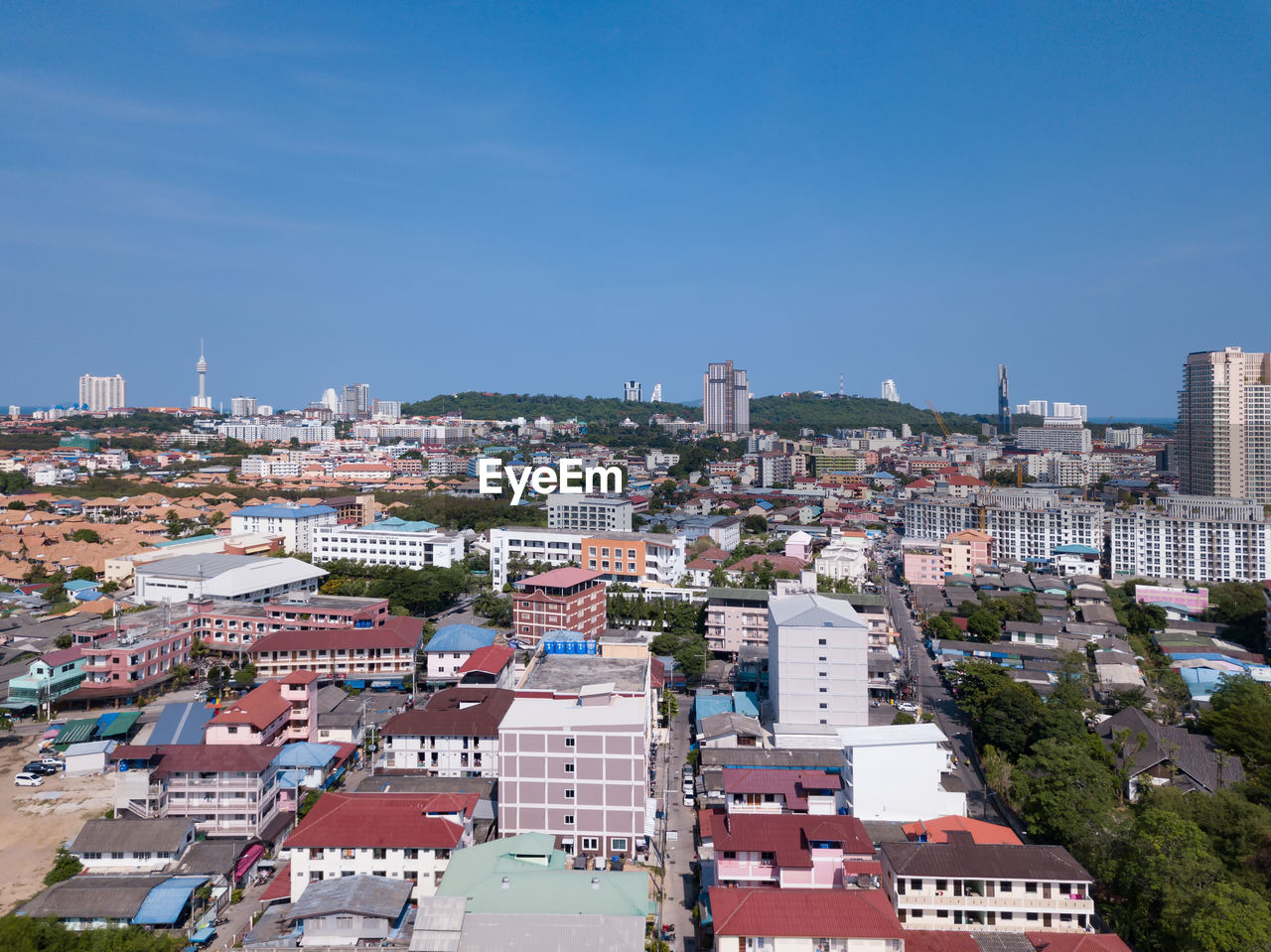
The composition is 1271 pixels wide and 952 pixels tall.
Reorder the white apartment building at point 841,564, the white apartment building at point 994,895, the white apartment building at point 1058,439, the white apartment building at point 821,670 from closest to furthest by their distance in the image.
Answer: the white apartment building at point 994,895
the white apartment building at point 821,670
the white apartment building at point 841,564
the white apartment building at point 1058,439

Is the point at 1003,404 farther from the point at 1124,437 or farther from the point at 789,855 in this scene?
the point at 789,855

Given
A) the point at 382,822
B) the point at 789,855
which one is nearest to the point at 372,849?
the point at 382,822

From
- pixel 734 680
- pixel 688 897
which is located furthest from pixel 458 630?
pixel 688 897

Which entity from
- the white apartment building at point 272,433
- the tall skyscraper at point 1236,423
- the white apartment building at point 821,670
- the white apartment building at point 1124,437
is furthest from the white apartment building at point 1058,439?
the white apartment building at point 272,433

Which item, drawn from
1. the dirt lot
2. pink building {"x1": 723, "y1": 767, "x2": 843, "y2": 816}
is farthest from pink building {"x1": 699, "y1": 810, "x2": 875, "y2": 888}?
the dirt lot

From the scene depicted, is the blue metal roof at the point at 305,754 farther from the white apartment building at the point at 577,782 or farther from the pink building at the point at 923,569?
the pink building at the point at 923,569

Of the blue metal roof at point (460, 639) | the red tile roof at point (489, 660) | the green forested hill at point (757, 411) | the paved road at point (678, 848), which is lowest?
the paved road at point (678, 848)
